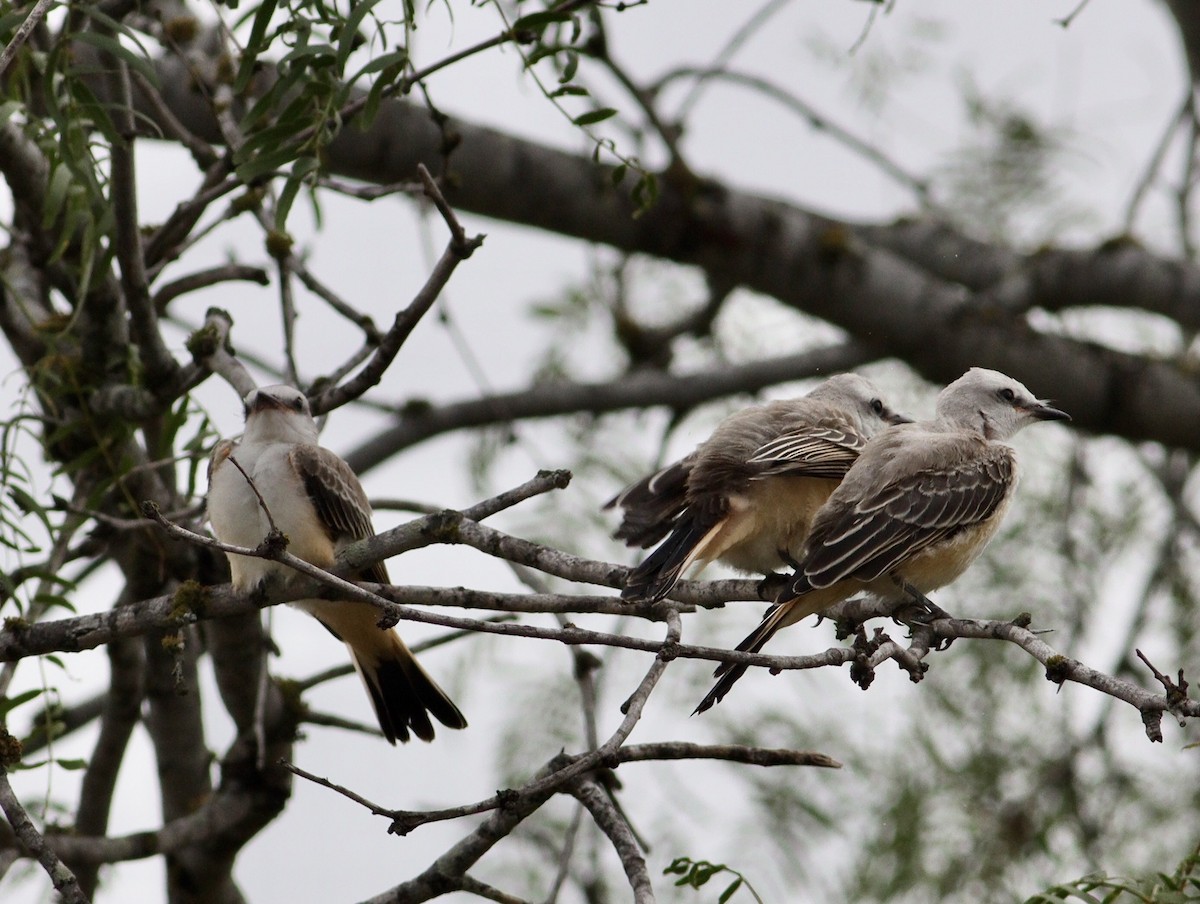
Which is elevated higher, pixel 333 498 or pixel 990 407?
pixel 990 407

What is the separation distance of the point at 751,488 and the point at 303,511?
1.40 meters

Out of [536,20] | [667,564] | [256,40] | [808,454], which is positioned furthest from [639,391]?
[256,40]

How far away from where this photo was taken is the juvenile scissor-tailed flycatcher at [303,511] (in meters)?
4.37

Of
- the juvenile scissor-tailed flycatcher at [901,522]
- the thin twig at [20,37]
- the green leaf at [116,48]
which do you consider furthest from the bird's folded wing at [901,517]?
the thin twig at [20,37]

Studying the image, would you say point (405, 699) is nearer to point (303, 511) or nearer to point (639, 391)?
point (303, 511)

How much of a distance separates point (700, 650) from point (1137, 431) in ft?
19.2

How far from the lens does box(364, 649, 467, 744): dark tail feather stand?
4934 millimetres

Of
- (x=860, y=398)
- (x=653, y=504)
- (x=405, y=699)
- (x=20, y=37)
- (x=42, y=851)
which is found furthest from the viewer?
(x=860, y=398)

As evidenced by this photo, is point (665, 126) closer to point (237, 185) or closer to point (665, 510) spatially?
point (665, 510)

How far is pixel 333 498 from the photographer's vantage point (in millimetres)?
4410

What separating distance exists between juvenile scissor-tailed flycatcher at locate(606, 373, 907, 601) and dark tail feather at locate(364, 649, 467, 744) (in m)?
0.80

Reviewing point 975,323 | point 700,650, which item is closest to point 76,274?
point 700,650

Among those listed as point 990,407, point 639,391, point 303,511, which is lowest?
point 303,511

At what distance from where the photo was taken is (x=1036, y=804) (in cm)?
755
